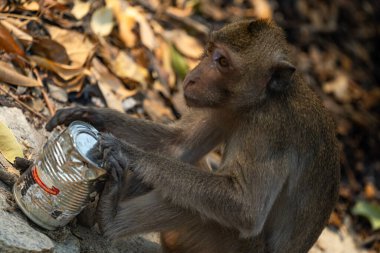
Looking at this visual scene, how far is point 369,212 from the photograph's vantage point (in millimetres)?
Answer: 7645

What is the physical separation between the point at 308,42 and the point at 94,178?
6011 mm

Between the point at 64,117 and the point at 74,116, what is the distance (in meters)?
0.07

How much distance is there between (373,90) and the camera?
916 centimetres

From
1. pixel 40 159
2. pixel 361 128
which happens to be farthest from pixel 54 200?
pixel 361 128

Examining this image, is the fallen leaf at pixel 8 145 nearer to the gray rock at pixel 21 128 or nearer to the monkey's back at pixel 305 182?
the gray rock at pixel 21 128

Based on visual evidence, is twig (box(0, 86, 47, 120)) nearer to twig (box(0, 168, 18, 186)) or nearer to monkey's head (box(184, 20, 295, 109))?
twig (box(0, 168, 18, 186))

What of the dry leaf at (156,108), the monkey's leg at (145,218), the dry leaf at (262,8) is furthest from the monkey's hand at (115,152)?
the dry leaf at (262,8)

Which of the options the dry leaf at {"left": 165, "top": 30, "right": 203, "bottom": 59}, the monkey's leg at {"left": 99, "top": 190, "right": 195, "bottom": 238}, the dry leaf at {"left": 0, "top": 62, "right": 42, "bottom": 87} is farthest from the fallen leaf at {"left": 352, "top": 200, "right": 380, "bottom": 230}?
the dry leaf at {"left": 0, "top": 62, "right": 42, "bottom": 87}

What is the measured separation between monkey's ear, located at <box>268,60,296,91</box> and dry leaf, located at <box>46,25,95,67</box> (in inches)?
81.1

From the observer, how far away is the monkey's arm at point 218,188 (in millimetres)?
4152

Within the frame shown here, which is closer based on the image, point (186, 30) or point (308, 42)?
point (186, 30)

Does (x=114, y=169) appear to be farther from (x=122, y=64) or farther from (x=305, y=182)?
(x=122, y=64)

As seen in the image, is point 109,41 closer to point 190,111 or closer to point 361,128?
point 190,111

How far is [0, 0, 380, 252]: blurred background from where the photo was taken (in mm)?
5504
